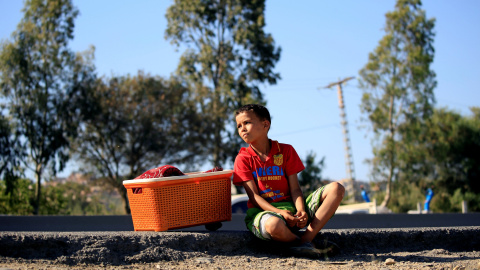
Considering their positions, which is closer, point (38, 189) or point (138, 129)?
point (38, 189)

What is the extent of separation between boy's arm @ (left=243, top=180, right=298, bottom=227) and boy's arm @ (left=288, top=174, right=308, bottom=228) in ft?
0.23

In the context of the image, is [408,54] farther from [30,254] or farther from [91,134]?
[30,254]

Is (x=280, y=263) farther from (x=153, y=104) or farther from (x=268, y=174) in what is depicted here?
(x=153, y=104)

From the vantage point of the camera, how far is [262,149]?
4.72 m

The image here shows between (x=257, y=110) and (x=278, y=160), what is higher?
(x=257, y=110)

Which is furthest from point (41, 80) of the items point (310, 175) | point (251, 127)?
point (251, 127)

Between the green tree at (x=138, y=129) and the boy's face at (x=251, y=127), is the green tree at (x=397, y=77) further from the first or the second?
the boy's face at (x=251, y=127)

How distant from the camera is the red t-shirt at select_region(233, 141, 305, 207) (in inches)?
179

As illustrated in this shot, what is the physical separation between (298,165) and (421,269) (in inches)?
55.2

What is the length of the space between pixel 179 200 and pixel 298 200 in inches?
41.9

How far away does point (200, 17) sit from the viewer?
32219mm

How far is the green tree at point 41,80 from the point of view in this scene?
2792 cm

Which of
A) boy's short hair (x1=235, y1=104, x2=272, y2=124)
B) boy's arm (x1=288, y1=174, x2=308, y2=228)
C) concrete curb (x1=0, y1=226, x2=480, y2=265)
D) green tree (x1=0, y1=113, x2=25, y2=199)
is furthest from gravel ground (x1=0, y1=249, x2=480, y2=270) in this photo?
green tree (x1=0, y1=113, x2=25, y2=199)

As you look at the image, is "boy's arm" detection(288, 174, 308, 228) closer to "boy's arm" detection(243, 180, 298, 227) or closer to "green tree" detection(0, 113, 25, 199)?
"boy's arm" detection(243, 180, 298, 227)
